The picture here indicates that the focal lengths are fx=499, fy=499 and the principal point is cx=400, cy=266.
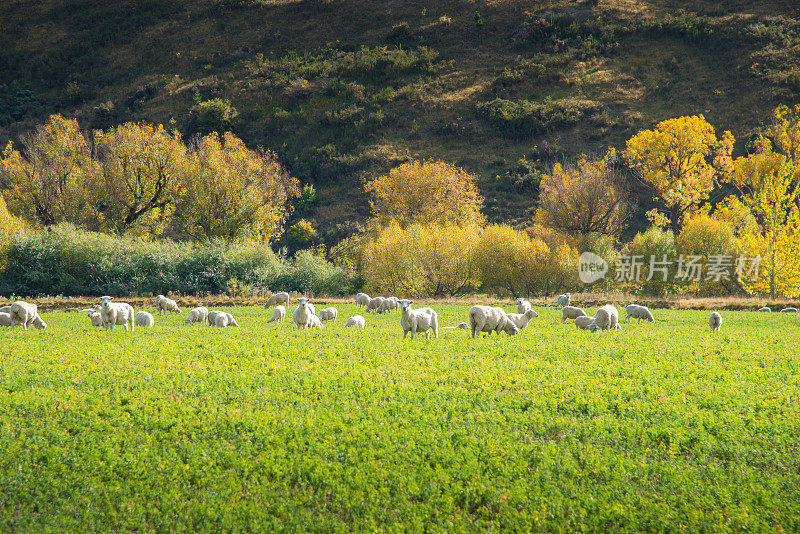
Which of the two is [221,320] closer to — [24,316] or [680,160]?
[24,316]

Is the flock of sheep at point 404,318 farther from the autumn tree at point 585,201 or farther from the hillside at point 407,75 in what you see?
the hillside at point 407,75

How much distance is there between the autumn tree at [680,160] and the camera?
60656 millimetres

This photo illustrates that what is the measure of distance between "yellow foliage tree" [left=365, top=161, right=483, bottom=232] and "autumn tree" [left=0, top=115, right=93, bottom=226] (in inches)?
1367

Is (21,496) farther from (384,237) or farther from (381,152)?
(381,152)

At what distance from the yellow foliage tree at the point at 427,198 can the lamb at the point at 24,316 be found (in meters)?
43.9

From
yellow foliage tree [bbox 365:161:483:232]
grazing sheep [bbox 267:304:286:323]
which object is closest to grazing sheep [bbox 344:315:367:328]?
grazing sheep [bbox 267:304:286:323]

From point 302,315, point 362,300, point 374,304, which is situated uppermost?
point 302,315

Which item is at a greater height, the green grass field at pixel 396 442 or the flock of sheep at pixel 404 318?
the green grass field at pixel 396 442

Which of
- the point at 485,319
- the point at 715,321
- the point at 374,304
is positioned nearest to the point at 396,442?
the point at 485,319

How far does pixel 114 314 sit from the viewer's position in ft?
76.5

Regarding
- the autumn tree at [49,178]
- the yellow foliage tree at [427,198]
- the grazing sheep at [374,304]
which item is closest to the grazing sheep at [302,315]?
the grazing sheep at [374,304]

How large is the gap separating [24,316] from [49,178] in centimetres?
3805

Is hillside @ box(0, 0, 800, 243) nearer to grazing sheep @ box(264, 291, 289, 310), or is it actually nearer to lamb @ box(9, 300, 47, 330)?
grazing sheep @ box(264, 291, 289, 310)

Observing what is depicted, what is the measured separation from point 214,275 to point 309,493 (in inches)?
1648
